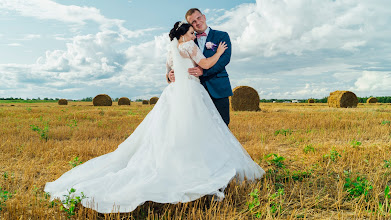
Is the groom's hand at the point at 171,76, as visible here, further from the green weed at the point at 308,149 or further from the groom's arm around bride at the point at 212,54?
the green weed at the point at 308,149

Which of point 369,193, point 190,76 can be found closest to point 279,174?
point 369,193

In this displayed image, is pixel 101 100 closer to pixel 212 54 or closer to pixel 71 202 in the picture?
pixel 212 54

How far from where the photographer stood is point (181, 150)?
3.37 m

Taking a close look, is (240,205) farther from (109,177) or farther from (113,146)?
Result: (113,146)

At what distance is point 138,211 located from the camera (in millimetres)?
3107

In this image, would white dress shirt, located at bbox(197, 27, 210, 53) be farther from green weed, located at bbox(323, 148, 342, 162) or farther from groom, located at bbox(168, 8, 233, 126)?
green weed, located at bbox(323, 148, 342, 162)

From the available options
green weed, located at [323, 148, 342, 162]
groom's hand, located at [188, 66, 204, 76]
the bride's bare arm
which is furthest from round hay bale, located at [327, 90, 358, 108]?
groom's hand, located at [188, 66, 204, 76]

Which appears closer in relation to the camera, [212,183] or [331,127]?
[212,183]

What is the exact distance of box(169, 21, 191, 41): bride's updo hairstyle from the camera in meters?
3.69

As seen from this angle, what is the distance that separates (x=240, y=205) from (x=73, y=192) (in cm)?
188

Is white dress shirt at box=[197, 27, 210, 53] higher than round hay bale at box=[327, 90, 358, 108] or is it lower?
higher

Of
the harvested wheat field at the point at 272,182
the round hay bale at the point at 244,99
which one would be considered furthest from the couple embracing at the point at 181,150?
the round hay bale at the point at 244,99

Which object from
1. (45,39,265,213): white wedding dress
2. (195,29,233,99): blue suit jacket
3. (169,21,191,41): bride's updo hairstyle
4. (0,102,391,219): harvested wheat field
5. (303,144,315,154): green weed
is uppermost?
(169,21,191,41): bride's updo hairstyle

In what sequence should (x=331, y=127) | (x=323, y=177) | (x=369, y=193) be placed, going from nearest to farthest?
(x=369, y=193) → (x=323, y=177) → (x=331, y=127)
